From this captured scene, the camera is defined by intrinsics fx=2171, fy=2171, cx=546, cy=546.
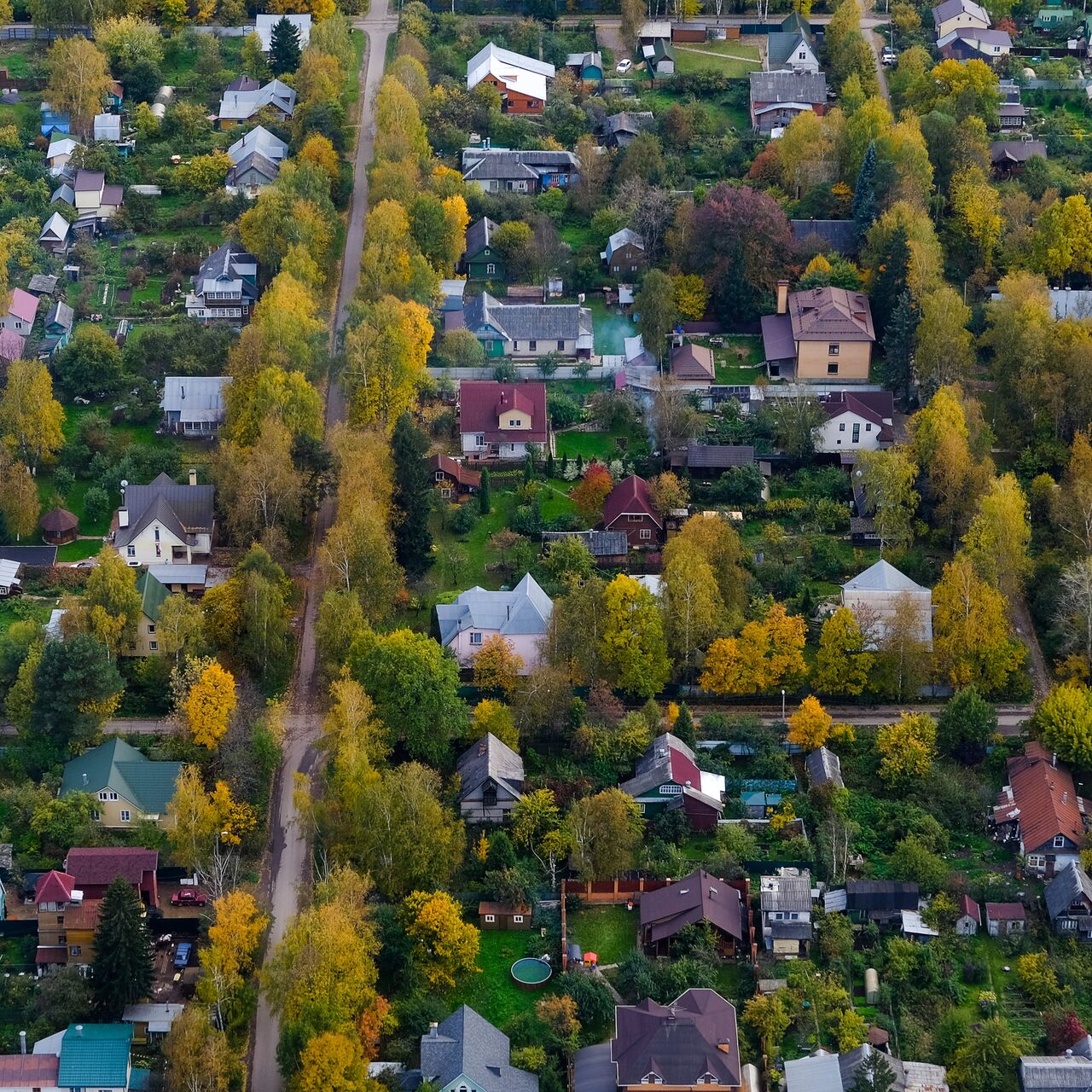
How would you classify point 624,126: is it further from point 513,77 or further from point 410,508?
point 410,508

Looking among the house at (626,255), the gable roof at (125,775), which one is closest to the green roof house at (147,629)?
the gable roof at (125,775)

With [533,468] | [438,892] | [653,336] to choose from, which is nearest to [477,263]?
[653,336]

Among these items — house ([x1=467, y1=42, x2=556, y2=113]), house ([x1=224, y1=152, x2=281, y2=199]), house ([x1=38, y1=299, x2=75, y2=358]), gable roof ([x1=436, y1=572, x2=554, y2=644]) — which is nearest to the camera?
gable roof ([x1=436, y1=572, x2=554, y2=644])

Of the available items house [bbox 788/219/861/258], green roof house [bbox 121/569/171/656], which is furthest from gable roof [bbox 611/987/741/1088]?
house [bbox 788/219/861/258]

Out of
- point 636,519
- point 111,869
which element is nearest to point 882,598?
point 636,519

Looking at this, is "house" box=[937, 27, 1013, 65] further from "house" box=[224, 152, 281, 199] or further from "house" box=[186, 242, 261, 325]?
"house" box=[186, 242, 261, 325]

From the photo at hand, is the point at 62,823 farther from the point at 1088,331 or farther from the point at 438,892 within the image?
the point at 1088,331

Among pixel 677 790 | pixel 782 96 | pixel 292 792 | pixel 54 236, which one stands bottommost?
pixel 292 792
